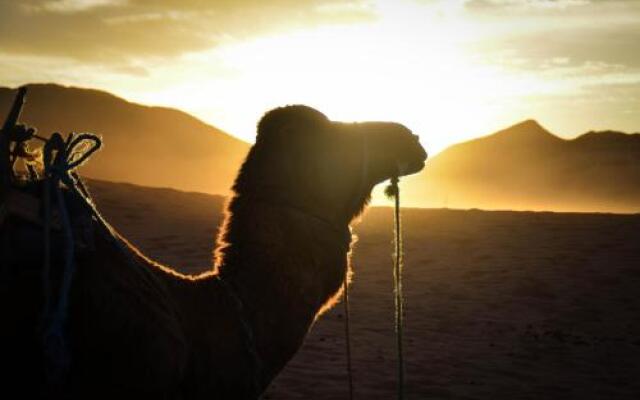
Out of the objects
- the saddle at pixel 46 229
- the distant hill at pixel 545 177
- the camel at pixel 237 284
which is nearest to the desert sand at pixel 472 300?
the camel at pixel 237 284

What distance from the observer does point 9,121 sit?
9.26 ft

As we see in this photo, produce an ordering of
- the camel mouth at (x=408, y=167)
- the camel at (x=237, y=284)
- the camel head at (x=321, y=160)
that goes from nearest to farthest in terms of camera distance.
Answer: the camel at (x=237, y=284)
the camel head at (x=321, y=160)
the camel mouth at (x=408, y=167)

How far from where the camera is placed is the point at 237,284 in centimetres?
321

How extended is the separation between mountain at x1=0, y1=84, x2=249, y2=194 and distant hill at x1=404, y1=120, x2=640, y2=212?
35948mm

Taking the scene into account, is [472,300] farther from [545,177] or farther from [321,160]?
[545,177]

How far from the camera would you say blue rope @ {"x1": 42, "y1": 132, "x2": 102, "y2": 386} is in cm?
247

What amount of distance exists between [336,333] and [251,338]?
32.8 ft

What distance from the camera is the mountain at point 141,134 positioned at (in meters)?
130

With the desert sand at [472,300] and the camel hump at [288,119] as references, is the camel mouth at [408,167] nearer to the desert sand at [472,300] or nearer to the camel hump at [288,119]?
the camel hump at [288,119]

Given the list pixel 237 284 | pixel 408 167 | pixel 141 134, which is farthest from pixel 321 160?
pixel 141 134

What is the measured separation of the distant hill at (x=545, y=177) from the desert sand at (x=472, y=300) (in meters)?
99.1

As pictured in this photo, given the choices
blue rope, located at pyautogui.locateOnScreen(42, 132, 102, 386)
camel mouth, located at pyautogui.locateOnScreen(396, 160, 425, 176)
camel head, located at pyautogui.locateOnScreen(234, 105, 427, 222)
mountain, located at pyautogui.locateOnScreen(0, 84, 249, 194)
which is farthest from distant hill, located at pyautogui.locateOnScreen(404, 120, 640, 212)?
blue rope, located at pyautogui.locateOnScreen(42, 132, 102, 386)

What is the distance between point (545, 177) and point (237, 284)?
171m

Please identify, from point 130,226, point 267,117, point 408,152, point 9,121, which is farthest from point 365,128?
point 130,226
